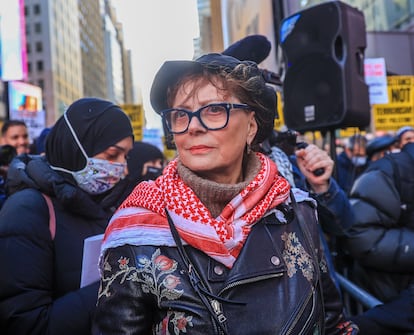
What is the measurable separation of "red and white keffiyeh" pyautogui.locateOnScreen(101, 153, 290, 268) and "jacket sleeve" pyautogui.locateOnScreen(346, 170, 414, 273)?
1.45m

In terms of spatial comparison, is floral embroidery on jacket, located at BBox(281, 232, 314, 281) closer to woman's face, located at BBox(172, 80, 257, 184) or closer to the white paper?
woman's face, located at BBox(172, 80, 257, 184)

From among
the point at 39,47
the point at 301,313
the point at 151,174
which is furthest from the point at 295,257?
the point at 39,47

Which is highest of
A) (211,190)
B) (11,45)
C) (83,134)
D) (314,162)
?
(11,45)

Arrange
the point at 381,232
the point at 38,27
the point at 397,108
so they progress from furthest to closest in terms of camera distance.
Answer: the point at 38,27, the point at 397,108, the point at 381,232

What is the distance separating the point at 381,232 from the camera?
290 centimetres

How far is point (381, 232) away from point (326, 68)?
5.52ft

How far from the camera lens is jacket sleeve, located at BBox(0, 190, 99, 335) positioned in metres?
1.88

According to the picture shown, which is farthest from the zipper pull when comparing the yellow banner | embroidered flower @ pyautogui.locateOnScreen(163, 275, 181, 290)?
the yellow banner

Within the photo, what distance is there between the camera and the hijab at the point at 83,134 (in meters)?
2.48

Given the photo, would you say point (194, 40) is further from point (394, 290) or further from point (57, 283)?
point (394, 290)

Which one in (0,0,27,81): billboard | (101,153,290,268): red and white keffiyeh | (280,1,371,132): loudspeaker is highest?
(0,0,27,81): billboard

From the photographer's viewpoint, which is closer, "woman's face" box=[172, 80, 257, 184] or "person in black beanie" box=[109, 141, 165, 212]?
"woman's face" box=[172, 80, 257, 184]

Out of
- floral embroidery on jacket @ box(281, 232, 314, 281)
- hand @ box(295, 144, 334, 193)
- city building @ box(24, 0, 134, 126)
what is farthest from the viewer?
city building @ box(24, 0, 134, 126)

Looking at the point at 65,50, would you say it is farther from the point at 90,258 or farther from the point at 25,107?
the point at 90,258
